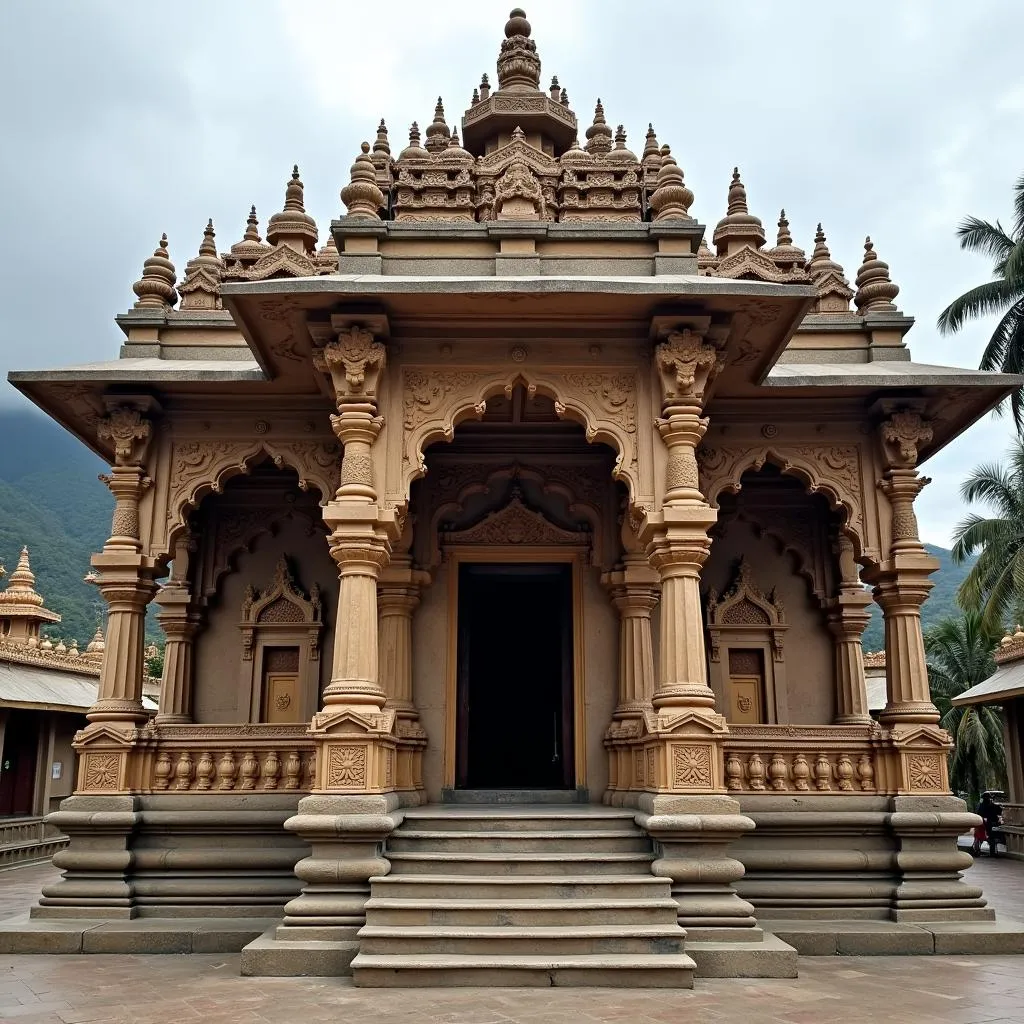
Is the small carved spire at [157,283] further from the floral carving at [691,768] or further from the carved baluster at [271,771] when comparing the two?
the floral carving at [691,768]

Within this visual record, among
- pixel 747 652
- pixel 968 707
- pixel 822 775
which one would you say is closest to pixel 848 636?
pixel 747 652

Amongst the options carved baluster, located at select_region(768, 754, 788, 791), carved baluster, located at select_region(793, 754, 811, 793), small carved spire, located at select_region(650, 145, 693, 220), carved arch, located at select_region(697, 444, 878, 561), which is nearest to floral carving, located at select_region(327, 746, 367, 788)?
carved baluster, located at select_region(768, 754, 788, 791)

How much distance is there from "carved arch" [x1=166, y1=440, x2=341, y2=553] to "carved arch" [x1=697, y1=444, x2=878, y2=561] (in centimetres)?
384

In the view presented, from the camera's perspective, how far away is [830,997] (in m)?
6.55

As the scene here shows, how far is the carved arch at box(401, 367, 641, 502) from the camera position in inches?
339

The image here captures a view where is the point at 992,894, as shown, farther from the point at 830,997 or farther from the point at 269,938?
the point at 269,938

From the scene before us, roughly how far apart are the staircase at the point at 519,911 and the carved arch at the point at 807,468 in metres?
3.62

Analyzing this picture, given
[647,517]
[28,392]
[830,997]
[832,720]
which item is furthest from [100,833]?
[832,720]

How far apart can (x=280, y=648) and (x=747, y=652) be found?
18.4 feet

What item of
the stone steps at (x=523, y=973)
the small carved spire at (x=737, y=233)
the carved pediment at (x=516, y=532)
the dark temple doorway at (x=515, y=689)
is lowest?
the stone steps at (x=523, y=973)

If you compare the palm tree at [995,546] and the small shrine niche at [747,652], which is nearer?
the small shrine niche at [747,652]

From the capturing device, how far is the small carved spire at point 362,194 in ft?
30.2

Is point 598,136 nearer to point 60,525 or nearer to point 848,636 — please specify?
point 848,636

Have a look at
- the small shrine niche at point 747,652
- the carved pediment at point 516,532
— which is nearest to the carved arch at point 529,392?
the carved pediment at point 516,532
